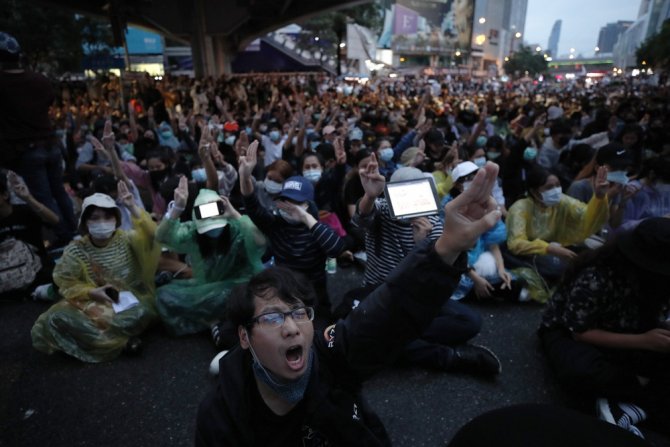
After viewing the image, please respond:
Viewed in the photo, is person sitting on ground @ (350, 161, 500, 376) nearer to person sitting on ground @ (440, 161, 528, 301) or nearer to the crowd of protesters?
the crowd of protesters

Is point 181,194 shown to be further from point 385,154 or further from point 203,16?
point 203,16

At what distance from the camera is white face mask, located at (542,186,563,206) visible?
366 centimetres

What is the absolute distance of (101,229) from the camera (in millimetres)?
3021

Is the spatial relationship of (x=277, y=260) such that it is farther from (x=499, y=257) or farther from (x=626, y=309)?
(x=626, y=309)

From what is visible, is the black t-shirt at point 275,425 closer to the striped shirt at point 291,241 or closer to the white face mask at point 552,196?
the striped shirt at point 291,241

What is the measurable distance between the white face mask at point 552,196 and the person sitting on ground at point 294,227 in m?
2.00

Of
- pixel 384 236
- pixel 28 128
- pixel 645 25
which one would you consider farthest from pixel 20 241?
pixel 645 25

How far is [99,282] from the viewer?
125 inches

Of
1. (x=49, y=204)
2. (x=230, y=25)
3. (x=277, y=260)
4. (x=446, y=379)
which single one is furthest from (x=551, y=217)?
(x=230, y=25)

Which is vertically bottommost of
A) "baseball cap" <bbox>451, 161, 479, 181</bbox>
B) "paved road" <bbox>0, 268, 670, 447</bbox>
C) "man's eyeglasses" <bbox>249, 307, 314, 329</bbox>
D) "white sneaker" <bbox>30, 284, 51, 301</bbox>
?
"paved road" <bbox>0, 268, 670, 447</bbox>

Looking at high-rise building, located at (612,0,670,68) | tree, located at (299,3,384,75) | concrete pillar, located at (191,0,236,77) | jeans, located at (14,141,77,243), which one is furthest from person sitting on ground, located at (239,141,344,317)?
high-rise building, located at (612,0,670,68)

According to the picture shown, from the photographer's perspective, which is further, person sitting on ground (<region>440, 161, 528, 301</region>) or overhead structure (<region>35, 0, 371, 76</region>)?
overhead structure (<region>35, 0, 371, 76</region>)

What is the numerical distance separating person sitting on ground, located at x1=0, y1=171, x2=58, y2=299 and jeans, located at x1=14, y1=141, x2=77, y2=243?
0.39 meters

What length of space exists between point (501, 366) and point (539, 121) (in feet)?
15.5
